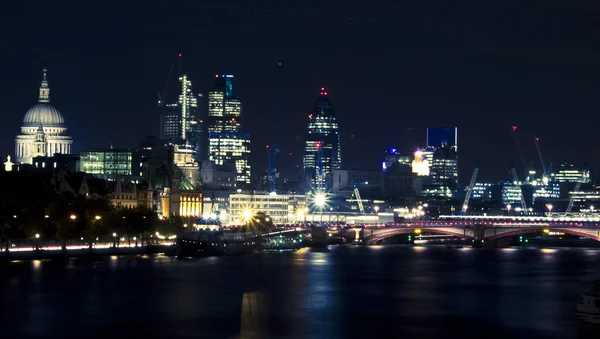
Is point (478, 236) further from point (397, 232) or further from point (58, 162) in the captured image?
point (58, 162)

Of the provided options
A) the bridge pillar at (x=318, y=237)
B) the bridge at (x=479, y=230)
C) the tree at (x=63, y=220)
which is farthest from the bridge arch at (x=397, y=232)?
the tree at (x=63, y=220)

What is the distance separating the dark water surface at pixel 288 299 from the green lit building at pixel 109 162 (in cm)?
8032

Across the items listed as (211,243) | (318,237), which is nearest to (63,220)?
(211,243)

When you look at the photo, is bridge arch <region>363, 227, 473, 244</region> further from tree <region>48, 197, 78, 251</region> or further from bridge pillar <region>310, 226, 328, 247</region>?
tree <region>48, 197, 78, 251</region>

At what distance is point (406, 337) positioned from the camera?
65.8 meters

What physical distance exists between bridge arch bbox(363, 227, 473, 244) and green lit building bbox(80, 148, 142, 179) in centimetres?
4271

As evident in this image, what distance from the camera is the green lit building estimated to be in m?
195

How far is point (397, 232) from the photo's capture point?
157m

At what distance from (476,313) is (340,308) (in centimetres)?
712

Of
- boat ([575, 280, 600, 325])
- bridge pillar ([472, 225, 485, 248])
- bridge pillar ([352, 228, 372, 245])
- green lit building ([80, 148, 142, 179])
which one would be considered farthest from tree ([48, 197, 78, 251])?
green lit building ([80, 148, 142, 179])

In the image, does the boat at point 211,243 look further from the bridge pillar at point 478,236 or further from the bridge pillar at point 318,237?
the bridge pillar at point 478,236

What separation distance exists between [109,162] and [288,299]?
117544 millimetres

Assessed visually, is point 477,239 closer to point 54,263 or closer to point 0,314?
point 54,263

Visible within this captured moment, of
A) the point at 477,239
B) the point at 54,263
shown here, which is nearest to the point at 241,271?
the point at 54,263
